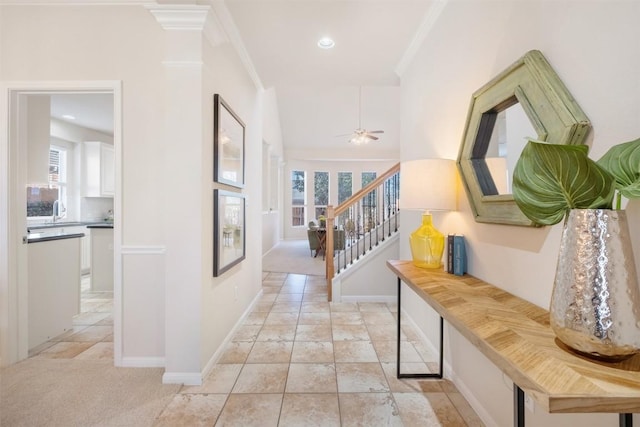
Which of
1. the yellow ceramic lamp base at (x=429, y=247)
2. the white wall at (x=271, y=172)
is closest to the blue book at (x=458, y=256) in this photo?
the yellow ceramic lamp base at (x=429, y=247)

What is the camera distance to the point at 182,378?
198 centimetres

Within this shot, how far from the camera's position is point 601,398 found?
24.0 inches

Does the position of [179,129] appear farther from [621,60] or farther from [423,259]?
[621,60]

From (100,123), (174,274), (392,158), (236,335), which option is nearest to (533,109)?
(174,274)

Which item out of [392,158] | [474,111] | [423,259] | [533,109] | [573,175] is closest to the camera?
[573,175]

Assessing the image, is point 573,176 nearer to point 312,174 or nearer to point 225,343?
point 225,343

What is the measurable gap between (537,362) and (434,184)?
1265 mm

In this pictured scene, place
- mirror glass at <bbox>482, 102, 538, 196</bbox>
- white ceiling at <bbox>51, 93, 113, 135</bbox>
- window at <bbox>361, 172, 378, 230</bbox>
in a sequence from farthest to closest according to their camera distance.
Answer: window at <bbox>361, 172, 378, 230</bbox> → white ceiling at <bbox>51, 93, 113, 135</bbox> → mirror glass at <bbox>482, 102, 538, 196</bbox>

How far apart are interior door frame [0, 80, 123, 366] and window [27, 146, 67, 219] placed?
3.17 meters

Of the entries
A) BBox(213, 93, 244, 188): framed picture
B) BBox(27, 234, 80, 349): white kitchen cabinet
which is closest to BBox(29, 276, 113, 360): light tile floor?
BBox(27, 234, 80, 349): white kitchen cabinet

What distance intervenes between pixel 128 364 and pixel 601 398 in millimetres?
2747

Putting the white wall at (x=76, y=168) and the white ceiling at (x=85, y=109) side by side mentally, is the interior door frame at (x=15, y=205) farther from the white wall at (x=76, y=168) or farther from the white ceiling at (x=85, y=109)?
the white wall at (x=76, y=168)

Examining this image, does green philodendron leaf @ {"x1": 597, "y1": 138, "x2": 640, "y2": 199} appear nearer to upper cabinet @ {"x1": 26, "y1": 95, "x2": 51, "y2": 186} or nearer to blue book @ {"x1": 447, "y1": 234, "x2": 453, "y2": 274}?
blue book @ {"x1": 447, "y1": 234, "x2": 453, "y2": 274}

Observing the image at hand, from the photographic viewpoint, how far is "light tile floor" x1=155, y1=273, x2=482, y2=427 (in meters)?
1.68
